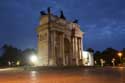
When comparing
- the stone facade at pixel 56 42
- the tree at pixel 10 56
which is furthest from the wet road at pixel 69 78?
the tree at pixel 10 56

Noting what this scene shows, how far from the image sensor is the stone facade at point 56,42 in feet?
214

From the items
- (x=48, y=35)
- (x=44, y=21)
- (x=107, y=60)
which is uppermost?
(x=44, y=21)

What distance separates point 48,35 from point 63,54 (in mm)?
8302

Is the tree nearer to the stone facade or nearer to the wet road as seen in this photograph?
the stone facade

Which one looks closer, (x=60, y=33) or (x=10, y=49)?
(x=60, y=33)

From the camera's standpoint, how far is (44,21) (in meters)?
68.5

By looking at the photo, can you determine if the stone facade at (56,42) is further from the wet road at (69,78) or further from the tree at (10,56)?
the wet road at (69,78)

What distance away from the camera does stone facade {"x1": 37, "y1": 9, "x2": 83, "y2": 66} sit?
65.3 m

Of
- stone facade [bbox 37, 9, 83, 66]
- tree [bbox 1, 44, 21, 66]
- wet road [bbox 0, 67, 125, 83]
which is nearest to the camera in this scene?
wet road [bbox 0, 67, 125, 83]

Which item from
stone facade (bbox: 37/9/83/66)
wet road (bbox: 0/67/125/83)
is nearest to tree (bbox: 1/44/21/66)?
stone facade (bbox: 37/9/83/66)

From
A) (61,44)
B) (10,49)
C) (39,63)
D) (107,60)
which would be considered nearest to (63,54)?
(61,44)

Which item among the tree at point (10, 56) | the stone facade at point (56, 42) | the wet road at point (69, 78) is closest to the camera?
the wet road at point (69, 78)

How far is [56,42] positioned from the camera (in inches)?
2687

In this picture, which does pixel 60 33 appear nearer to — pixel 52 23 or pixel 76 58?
pixel 52 23
